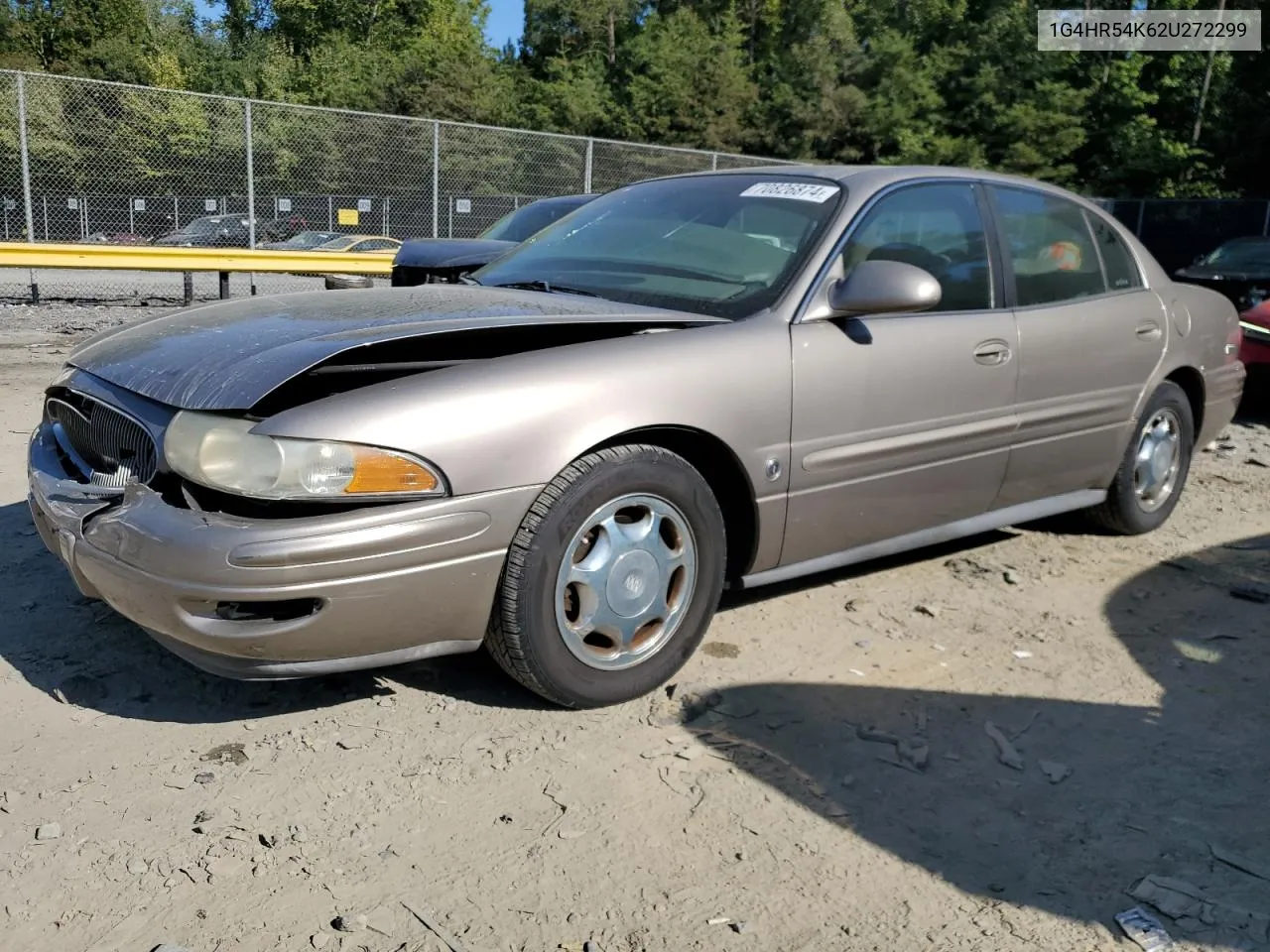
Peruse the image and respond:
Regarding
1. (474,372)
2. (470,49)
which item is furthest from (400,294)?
(470,49)

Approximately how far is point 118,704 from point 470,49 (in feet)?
160

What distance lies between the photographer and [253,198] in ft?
45.3

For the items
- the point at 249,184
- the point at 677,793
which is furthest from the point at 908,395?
the point at 249,184

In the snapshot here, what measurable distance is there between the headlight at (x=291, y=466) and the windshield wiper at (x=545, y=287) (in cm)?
122

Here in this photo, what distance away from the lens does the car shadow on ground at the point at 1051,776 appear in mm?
2387

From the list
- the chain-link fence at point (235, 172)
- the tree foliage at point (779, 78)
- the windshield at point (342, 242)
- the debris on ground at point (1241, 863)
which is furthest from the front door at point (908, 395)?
the tree foliage at point (779, 78)

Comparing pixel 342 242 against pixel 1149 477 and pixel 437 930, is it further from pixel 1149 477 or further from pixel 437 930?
pixel 437 930

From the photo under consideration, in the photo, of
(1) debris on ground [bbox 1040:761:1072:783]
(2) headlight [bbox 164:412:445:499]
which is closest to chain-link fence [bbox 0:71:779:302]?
(2) headlight [bbox 164:412:445:499]

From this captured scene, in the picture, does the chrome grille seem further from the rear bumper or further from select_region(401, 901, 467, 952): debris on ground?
the rear bumper

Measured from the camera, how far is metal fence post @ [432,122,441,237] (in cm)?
1522

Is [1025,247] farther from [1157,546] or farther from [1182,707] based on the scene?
[1182,707]

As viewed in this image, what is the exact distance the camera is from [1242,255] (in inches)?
395

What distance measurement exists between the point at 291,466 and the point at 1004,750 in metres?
1.94

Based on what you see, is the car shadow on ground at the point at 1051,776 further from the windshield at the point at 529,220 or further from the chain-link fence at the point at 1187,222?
the chain-link fence at the point at 1187,222
